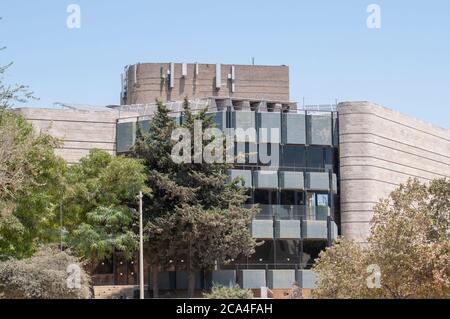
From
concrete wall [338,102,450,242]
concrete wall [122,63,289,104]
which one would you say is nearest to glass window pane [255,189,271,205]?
concrete wall [338,102,450,242]

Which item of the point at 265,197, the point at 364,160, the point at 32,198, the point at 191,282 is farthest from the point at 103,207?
the point at 364,160

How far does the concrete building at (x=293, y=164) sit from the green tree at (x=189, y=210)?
3384 mm

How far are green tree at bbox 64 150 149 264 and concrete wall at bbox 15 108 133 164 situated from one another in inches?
336

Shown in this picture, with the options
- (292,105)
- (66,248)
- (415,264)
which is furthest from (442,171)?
(415,264)

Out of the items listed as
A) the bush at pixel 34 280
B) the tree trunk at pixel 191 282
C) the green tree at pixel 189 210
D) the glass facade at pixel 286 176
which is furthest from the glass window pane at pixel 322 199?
Result: the bush at pixel 34 280

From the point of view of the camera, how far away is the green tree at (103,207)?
48.5 metres

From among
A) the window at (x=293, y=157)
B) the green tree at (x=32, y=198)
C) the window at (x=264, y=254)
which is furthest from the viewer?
the window at (x=293, y=157)

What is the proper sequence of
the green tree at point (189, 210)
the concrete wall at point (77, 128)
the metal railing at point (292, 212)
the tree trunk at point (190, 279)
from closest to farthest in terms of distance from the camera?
the green tree at point (189, 210) → the tree trunk at point (190, 279) → the metal railing at point (292, 212) → the concrete wall at point (77, 128)

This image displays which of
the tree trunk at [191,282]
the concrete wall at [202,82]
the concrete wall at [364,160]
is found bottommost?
the tree trunk at [191,282]

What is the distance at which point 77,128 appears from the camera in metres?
60.0

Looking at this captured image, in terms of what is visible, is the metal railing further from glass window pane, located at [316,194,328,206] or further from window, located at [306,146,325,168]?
window, located at [306,146,325,168]

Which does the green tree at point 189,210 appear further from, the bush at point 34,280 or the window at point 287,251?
the bush at point 34,280

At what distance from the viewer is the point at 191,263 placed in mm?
51312
